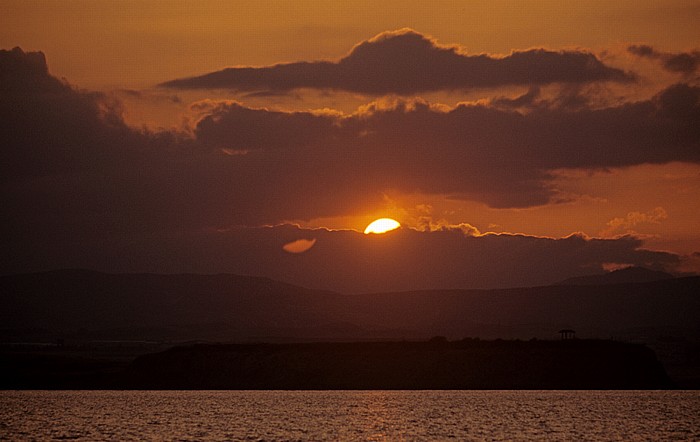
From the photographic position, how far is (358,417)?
148 meters

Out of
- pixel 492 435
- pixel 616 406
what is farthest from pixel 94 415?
pixel 616 406

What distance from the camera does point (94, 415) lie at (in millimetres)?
151375

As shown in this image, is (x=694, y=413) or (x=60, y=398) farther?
(x=60, y=398)

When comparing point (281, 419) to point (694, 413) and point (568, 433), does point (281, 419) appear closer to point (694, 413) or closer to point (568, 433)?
point (568, 433)

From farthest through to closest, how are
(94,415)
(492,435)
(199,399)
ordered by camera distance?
(199,399) → (94,415) → (492,435)

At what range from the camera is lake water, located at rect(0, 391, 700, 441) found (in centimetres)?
12006

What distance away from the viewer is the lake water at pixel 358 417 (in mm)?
120062

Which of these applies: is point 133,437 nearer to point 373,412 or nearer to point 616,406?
point 373,412

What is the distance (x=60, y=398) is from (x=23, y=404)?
23.9 m

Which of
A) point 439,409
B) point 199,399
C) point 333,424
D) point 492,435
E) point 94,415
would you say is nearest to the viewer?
point 492,435

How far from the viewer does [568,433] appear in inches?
4867

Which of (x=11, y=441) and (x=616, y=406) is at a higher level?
(x=616, y=406)

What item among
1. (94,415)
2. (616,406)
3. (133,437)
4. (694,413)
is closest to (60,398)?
(94,415)

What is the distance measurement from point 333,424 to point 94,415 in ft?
Answer: 124
